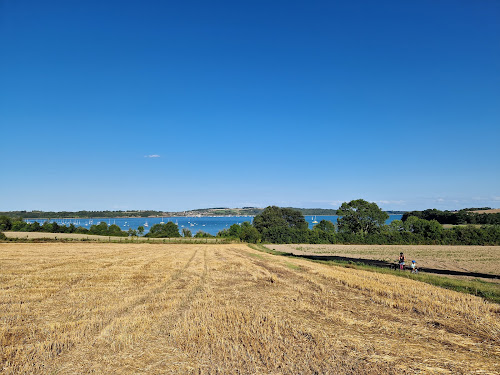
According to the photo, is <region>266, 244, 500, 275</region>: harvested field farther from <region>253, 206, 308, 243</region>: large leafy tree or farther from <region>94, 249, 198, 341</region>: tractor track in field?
<region>94, 249, 198, 341</region>: tractor track in field

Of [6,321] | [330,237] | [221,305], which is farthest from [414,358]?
[330,237]

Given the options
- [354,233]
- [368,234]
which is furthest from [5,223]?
[368,234]

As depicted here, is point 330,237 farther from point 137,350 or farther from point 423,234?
point 137,350

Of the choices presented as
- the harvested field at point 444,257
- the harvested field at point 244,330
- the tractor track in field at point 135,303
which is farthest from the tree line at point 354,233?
the tractor track in field at point 135,303

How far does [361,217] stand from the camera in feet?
333

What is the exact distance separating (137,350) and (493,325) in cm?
1100

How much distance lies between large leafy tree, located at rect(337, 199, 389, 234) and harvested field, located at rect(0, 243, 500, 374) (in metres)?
88.3

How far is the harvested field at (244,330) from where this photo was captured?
280 inches

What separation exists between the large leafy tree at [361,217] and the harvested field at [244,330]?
88.3 meters

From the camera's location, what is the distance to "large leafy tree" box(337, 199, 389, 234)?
3969 inches

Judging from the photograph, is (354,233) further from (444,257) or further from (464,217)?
Answer: (464,217)

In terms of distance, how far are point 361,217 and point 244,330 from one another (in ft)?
325

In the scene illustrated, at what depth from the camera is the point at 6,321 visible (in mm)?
10164

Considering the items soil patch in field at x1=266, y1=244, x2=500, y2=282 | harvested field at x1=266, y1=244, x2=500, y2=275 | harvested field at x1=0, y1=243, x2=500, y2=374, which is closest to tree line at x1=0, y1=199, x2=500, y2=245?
harvested field at x1=266, y1=244, x2=500, y2=275
